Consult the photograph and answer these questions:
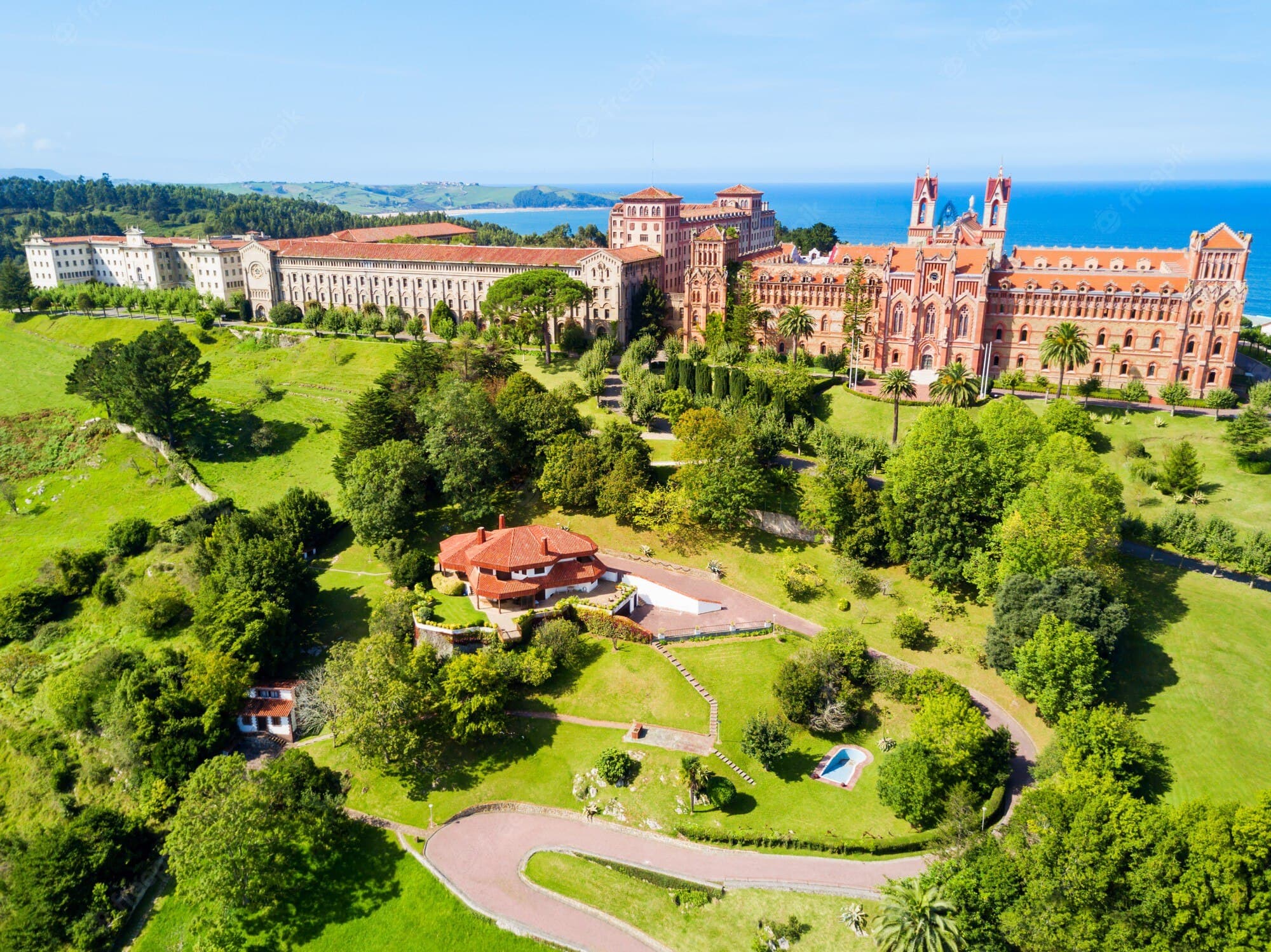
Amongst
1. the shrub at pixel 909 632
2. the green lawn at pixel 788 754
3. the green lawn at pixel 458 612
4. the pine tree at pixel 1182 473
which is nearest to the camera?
the green lawn at pixel 788 754

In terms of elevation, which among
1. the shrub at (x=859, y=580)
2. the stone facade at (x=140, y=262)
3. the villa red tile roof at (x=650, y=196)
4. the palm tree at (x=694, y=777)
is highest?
the villa red tile roof at (x=650, y=196)

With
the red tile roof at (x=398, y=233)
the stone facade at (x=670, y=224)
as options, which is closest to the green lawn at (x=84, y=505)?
the stone facade at (x=670, y=224)

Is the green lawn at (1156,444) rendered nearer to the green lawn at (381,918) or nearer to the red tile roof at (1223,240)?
the red tile roof at (1223,240)

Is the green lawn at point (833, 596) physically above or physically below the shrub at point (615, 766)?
above

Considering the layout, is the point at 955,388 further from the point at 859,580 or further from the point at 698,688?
the point at 698,688

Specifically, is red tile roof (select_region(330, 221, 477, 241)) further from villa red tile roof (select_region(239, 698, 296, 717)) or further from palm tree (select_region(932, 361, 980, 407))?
villa red tile roof (select_region(239, 698, 296, 717))

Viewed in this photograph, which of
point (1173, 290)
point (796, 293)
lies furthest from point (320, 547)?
point (1173, 290)

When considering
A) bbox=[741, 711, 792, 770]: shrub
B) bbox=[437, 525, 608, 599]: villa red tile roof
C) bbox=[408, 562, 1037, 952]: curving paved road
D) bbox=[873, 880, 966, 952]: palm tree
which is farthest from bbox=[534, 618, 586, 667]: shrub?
bbox=[873, 880, 966, 952]: palm tree
